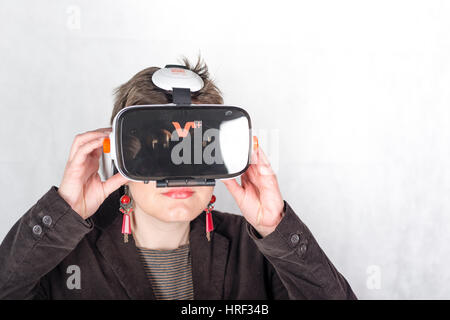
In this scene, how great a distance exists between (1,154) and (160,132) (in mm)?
993

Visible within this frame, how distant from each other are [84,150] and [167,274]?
468mm

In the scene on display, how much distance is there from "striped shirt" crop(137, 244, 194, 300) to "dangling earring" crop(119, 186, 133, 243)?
0.32 feet

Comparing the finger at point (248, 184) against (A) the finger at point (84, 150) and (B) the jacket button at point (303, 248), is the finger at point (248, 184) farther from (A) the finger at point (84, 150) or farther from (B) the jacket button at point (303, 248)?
(A) the finger at point (84, 150)

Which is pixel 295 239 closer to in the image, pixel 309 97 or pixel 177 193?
pixel 177 193

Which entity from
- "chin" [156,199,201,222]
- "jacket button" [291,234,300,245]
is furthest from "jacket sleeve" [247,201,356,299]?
"chin" [156,199,201,222]

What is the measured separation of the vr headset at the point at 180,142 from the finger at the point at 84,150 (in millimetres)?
75

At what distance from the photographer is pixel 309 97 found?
6.72 ft

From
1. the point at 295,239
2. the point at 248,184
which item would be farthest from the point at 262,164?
the point at 295,239

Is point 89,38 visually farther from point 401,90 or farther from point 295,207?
point 401,90

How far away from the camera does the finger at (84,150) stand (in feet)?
4.25

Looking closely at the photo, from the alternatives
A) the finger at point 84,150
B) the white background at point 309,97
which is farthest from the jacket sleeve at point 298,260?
the white background at point 309,97

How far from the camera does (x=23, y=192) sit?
195cm

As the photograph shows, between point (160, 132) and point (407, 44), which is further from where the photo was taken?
point (407, 44)
